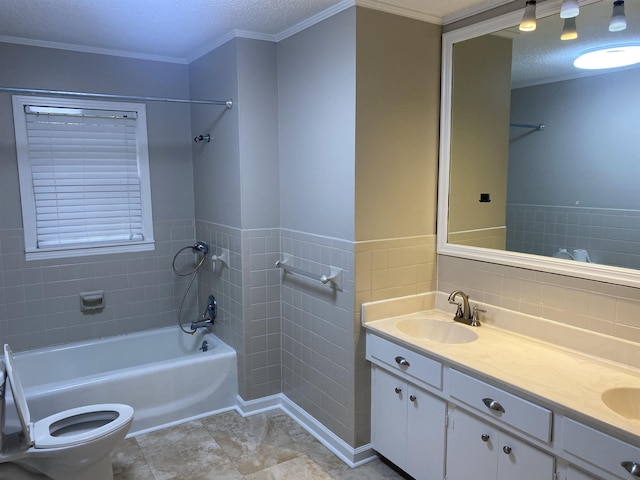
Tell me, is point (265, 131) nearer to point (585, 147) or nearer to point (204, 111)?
point (204, 111)

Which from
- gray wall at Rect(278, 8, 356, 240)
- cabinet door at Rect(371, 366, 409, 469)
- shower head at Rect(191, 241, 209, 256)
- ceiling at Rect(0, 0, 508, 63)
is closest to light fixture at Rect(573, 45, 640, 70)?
ceiling at Rect(0, 0, 508, 63)

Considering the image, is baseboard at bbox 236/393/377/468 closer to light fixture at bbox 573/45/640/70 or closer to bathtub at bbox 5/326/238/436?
bathtub at bbox 5/326/238/436

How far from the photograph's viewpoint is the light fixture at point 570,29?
2.11m

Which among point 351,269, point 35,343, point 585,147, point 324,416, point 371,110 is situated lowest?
point 324,416

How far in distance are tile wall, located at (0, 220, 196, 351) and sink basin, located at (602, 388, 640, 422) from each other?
2963 mm

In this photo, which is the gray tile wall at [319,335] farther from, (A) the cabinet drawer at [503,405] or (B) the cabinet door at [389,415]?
(A) the cabinet drawer at [503,405]

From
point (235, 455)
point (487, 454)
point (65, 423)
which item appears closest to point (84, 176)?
point (65, 423)

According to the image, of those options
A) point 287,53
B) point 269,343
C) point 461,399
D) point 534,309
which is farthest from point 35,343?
point 534,309

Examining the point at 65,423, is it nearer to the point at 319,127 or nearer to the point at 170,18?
the point at 319,127

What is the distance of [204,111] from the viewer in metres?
3.38

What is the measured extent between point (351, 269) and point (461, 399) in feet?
2.71

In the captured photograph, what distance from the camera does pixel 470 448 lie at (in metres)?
2.01

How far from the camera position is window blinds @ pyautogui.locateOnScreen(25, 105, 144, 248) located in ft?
10.5

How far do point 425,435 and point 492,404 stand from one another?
0.51 metres
